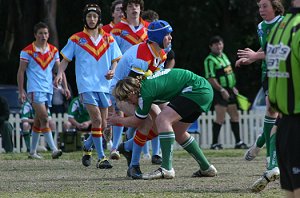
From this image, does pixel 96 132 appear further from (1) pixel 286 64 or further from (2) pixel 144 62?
(1) pixel 286 64

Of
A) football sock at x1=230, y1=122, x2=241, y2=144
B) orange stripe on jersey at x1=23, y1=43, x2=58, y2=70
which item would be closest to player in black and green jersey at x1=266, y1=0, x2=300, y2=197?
orange stripe on jersey at x1=23, y1=43, x2=58, y2=70

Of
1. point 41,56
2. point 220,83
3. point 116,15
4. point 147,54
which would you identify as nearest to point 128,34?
point 116,15

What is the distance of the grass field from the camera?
9188mm

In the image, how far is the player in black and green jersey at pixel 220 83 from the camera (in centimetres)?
1961

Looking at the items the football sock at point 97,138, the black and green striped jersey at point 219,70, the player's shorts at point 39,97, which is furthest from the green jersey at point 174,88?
the black and green striped jersey at point 219,70

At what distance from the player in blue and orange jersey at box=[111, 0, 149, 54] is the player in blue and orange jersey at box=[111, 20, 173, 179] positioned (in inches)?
104

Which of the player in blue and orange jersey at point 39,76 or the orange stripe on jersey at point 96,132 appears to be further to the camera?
the player in blue and orange jersey at point 39,76

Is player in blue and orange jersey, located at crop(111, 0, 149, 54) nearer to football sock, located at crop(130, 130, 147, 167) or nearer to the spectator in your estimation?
football sock, located at crop(130, 130, 147, 167)

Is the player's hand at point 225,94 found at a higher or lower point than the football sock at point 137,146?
lower

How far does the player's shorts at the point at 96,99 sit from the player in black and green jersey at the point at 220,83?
678cm

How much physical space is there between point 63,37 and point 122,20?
46.3 feet

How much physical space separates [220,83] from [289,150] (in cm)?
1381

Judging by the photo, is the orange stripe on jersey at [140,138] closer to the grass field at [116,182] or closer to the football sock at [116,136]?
the grass field at [116,182]

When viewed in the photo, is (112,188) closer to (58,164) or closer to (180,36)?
(58,164)
